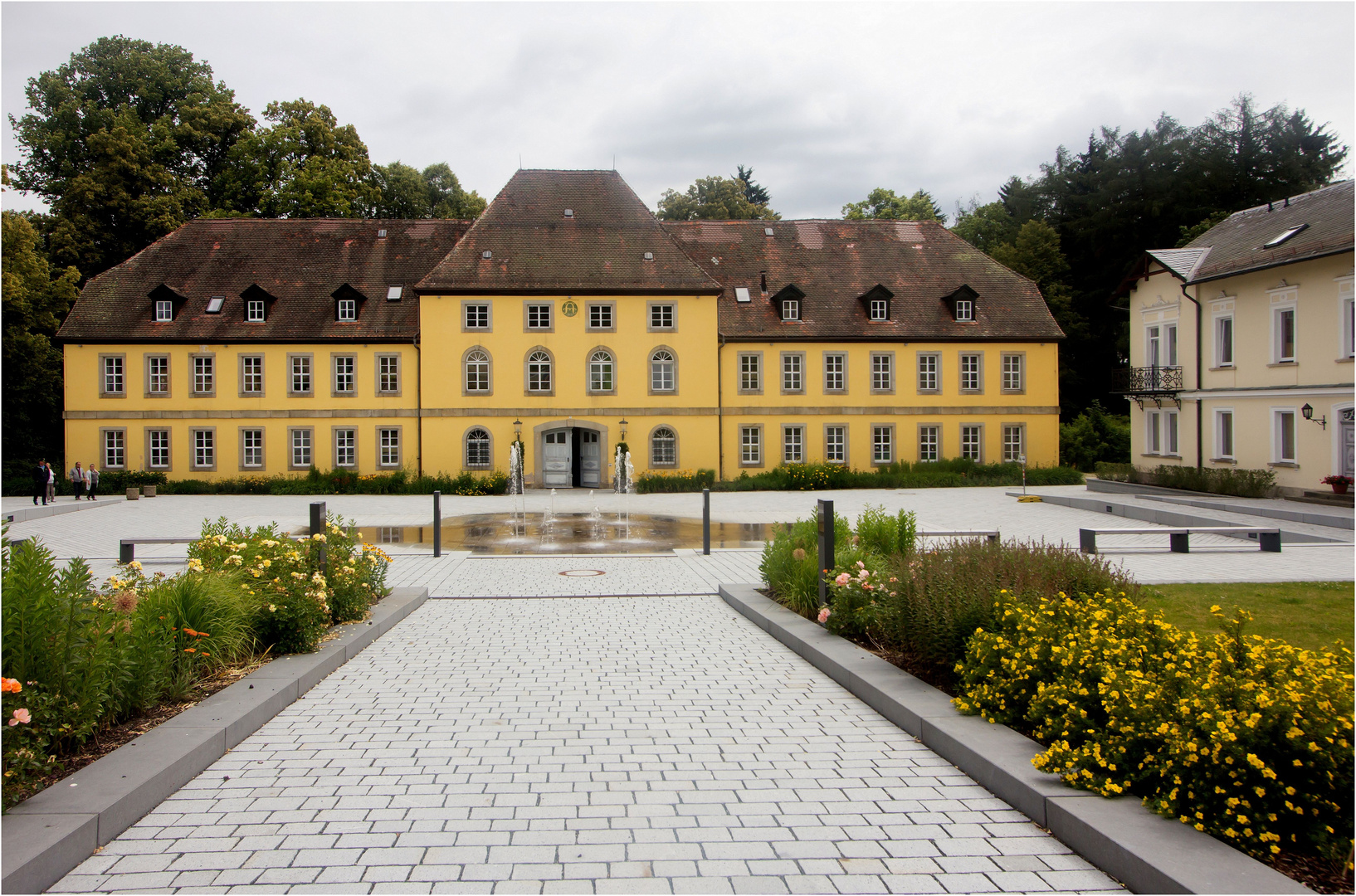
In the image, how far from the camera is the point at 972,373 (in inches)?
1583

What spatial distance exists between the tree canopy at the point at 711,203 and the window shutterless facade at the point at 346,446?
114 ft

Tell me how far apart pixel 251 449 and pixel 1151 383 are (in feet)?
110

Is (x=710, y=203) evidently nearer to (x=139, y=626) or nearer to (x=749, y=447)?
(x=749, y=447)

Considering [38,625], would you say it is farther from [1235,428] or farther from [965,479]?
[965,479]

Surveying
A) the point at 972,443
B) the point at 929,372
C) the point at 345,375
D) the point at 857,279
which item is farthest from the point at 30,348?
the point at 972,443

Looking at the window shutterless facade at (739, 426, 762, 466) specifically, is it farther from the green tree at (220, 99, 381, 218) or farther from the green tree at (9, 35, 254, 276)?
the green tree at (9, 35, 254, 276)

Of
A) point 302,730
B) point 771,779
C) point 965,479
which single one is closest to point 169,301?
point 965,479

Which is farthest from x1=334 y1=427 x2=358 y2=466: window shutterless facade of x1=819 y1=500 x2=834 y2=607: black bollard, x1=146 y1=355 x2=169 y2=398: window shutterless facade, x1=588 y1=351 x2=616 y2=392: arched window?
x1=819 y1=500 x2=834 y2=607: black bollard

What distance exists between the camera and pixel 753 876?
4.25 metres

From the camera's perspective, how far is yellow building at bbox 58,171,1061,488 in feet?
123

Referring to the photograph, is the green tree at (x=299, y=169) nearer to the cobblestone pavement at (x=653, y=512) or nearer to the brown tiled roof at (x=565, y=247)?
the brown tiled roof at (x=565, y=247)

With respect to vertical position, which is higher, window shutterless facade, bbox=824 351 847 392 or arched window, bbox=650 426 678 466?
window shutterless facade, bbox=824 351 847 392

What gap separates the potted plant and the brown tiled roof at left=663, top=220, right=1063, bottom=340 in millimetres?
16765

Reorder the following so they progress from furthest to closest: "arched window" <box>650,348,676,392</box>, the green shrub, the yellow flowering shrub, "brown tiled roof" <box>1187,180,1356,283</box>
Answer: "arched window" <box>650,348,676,392</box>
the green shrub
"brown tiled roof" <box>1187,180,1356,283</box>
the yellow flowering shrub
